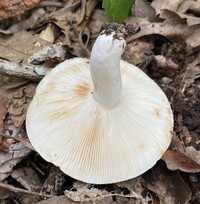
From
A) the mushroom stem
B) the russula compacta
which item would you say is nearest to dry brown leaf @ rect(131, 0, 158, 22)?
the russula compacta

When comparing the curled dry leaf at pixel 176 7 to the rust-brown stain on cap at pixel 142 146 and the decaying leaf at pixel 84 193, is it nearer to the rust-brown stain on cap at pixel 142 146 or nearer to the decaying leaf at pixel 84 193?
the rust-brown stain on cap at pixel 142 146

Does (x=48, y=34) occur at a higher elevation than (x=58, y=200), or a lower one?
higher

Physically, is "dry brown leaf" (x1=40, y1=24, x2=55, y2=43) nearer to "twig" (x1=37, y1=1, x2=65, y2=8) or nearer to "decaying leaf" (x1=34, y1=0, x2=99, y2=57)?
"decaying leaf" (x1=34, y1=0, x2=99, y2=57)

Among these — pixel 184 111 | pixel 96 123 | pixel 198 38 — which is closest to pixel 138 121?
pixel 96 123

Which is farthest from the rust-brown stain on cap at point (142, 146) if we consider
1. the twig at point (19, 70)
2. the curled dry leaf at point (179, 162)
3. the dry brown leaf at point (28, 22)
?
the dry brown leaf at point (28, 22)

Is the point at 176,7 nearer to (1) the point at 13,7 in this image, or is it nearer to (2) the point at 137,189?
(1) the point at 13,7

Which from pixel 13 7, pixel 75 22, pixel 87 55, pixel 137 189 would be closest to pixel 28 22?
pixel 13 7
